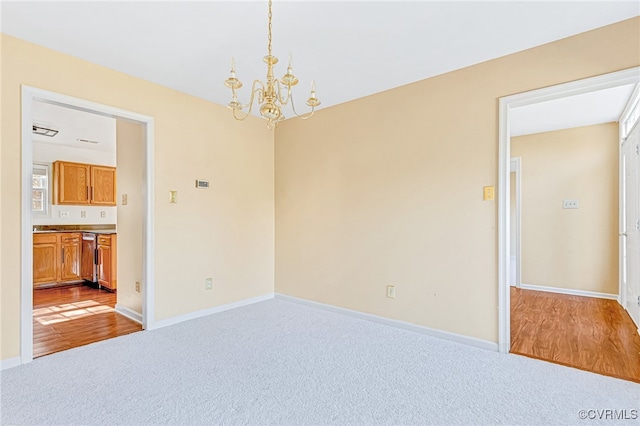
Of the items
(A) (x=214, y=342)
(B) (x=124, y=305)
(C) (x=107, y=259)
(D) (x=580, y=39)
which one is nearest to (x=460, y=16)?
(D) (x=580, y=39)

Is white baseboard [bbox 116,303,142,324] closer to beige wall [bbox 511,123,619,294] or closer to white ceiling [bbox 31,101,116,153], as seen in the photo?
white ceiling [bbox 31,101,116,153]

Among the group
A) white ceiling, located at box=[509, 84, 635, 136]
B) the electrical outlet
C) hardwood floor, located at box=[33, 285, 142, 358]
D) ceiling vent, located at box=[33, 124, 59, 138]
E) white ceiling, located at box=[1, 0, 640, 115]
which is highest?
white ceiling, located at box=[1, 0, 640, 115]

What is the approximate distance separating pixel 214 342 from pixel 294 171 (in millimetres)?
2323

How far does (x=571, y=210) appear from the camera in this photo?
4574 millimetres

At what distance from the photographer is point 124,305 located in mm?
3754

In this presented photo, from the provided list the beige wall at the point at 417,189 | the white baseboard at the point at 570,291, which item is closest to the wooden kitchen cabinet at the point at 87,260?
the beige wall at the point at 417,189

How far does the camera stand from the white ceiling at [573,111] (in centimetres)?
336

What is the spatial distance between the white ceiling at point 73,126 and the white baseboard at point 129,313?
2322 millimetres

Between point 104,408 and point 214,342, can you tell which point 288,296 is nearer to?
point 214,342

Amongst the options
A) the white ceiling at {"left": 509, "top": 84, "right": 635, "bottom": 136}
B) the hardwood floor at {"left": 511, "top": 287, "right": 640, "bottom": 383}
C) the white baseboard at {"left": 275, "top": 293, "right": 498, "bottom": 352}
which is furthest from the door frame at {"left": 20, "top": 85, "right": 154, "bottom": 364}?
the white ceiling at {"left": 509, "top": 84, "right": 635, "bottom": 136}

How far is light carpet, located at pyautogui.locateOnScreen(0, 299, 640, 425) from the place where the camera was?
5.98 ft

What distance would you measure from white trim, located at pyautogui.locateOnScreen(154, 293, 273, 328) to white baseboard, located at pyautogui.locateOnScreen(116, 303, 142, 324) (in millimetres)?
343

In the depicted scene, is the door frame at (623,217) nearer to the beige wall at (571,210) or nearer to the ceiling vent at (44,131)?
the beige wall at (571,210)

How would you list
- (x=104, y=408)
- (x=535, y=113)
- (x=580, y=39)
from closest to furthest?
(x=104, y=408) < (x=580, y=39) < (x=535, y=113)
